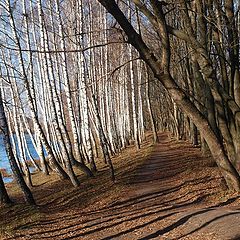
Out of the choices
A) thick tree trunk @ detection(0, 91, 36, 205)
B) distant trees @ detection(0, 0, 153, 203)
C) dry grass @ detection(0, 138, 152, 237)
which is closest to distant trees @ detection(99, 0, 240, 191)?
distant trees @ detection(0, 0, 153, 203)

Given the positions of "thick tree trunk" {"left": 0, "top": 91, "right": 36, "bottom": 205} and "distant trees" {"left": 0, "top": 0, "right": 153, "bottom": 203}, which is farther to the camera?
"distant trees" {"left": 0, "top": 0, "right": 153, "bottom": 203}

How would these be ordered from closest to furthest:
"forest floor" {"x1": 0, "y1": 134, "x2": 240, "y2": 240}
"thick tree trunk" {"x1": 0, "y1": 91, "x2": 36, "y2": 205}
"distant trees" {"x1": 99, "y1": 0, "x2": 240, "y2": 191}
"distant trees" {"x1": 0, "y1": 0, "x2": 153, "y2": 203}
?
"forest floor" {"x1": 0, "y1": 134, "x2": 240, "y2": 240}, "distant trees" {"x1": 99, "y1": 0, "x2": 240, "y2": 191}, "thick tree trunk" {"x1": 0, "y1": 91, "x2": 36, "y2": 205}, "distant trees" {"x1": 0, "y1": 0, "x2": 153, "y2": 203}

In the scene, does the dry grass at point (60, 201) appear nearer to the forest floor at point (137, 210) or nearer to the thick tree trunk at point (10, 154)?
the forest floor at point (137, 210)

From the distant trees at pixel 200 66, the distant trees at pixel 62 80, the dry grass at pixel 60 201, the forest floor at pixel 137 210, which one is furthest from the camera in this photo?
the distant trees at pixel 62 80

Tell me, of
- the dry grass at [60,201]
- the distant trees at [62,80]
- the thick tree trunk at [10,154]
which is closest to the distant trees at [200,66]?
the distant trees at [62,80]

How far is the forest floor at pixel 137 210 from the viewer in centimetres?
748

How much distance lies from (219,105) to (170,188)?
334 centimetres

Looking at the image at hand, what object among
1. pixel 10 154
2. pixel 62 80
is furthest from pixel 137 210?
pixel 62 80

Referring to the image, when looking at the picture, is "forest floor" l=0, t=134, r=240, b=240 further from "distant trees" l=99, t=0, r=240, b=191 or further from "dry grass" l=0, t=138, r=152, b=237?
"distant trees" l=99, t=0, r=240, b=191

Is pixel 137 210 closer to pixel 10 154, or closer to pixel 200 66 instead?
pixel 200 66

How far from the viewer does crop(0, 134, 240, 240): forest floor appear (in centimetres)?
748

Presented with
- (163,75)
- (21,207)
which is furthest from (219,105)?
(21,207)

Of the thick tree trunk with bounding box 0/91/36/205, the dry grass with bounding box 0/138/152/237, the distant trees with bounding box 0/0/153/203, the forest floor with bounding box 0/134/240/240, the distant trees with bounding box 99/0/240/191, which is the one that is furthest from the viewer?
the distant trees with bounding box 0/0/153/203

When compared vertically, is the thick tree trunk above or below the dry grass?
above
